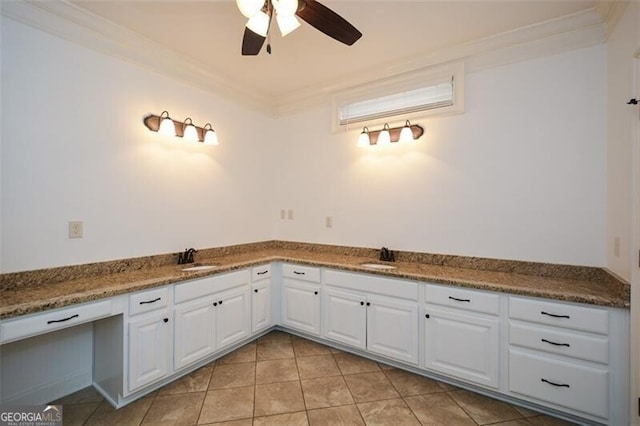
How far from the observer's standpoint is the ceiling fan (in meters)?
1.41

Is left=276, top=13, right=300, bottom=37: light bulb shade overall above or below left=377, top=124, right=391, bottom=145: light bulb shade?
above

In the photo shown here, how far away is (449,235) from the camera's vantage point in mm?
2576

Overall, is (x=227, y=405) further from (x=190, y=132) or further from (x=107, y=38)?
(x=107, y=38)

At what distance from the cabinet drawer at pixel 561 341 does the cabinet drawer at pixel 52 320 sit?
268 centimetres

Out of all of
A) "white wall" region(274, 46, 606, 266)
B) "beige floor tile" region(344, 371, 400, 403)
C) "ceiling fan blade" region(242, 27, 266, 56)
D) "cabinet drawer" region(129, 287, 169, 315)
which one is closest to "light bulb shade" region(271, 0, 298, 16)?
"ceiling fan blade" region(242, 27, 266, 56)

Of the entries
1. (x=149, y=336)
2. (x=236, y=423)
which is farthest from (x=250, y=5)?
(x=236, y=423)

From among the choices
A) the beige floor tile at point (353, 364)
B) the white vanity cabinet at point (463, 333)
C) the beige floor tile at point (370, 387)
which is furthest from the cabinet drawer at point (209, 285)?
the white vanity cabinet at point (463, 333)

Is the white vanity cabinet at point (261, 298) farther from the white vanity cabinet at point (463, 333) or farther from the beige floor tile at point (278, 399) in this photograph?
the white vanity cabinet at point (463, 333)

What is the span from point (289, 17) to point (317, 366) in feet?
8.31

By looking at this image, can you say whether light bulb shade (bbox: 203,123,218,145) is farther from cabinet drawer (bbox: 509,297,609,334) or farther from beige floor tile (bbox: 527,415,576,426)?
beige floor tile (bbox: 527,415,576,426)

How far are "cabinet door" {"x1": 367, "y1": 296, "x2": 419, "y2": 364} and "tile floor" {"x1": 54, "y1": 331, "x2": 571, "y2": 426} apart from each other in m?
0.16

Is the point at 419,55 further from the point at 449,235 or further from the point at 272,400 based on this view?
the point at 272,400

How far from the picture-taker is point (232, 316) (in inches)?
102

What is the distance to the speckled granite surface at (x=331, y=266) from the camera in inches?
65.5
